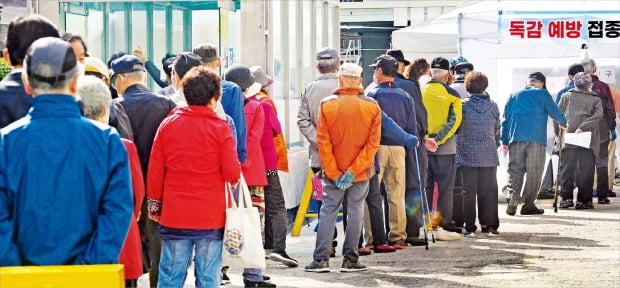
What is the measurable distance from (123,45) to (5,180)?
8185 millimetres

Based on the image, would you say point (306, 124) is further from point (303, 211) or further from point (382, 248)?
point (303, 211)

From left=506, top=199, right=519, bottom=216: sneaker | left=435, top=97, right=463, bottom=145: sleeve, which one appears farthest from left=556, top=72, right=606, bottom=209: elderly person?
left=435, top=97, right=463, bottom=145: sleeve

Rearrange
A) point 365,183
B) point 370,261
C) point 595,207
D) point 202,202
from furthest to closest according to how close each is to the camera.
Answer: point 595,207
point 370,261
point 365,183
point 202,202

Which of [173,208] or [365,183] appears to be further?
[365,183]

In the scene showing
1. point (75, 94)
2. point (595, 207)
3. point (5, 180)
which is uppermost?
point (75, 94)

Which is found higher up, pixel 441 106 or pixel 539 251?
pixel 441 106

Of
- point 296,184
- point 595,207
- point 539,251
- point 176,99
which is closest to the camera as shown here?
point 176,99

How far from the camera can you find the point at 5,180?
5223 mm

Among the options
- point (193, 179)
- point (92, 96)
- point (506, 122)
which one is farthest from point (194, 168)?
point (506, 122)

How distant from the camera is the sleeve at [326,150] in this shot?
427 inches

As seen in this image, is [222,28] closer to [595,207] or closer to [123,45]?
[123,45]

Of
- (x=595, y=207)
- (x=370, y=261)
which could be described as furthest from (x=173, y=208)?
(x=595, y=207)

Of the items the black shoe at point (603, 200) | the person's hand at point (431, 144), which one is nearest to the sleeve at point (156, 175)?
the person's hand at point (431, 144)

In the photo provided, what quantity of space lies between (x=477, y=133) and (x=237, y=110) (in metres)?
5.61
